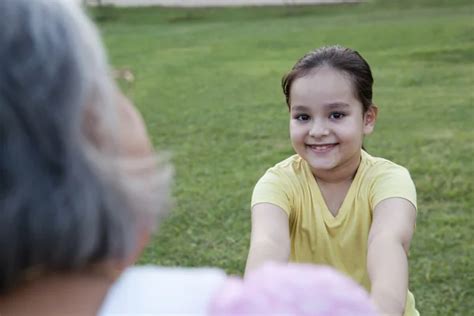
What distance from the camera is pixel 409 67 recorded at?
1038 cm

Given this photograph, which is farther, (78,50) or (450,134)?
(450,134)

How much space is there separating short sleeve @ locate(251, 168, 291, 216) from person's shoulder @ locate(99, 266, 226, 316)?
1331 mm

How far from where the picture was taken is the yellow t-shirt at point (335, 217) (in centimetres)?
240

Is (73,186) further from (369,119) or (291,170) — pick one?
(369,119)

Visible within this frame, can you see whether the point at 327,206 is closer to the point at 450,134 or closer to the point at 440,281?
the point at 440,281

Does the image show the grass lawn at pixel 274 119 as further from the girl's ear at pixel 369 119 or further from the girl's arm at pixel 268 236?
the girl's ear at pixel 369 119

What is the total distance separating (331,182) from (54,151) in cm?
167

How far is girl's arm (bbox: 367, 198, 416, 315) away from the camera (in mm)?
1966

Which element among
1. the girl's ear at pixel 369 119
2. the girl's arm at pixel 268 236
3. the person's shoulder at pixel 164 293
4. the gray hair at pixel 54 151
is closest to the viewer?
the gray hair at pixel 54 151

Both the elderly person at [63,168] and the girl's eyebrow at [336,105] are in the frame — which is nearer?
the elderly person at [63,168]

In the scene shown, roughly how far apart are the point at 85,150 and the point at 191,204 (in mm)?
4372

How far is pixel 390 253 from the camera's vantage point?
2098 mm

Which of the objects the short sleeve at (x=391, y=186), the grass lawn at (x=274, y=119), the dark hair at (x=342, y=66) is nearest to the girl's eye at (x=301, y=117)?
the dark hair at (x=342, y=66)

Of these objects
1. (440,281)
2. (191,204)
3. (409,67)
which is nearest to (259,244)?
(440,281)
